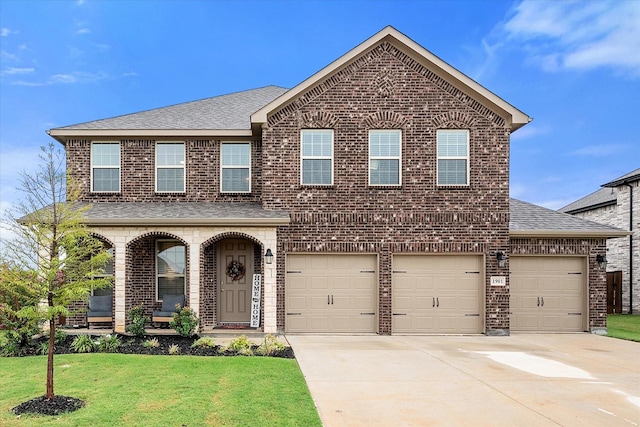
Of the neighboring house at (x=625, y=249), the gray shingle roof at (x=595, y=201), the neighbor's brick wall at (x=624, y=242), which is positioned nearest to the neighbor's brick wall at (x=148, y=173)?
the neighboring house at (x=625, y=249)

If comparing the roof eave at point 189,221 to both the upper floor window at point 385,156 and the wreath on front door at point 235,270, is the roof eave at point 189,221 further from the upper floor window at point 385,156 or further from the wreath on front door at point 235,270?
the upper floor window at point 385,156

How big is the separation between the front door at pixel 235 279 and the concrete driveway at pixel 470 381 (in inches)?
89.4

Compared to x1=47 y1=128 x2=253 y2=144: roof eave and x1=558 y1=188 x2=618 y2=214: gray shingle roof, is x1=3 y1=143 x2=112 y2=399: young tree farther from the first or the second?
x1=558 y1=188 x2=618 y2=214: gray shingle roof

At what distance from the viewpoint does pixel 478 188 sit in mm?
12539

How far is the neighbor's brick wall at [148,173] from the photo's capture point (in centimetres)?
1335

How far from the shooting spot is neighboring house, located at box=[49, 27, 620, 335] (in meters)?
12.3

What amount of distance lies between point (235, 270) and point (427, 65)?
8.05 m

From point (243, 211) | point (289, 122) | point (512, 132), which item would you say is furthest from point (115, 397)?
point (512, 132)

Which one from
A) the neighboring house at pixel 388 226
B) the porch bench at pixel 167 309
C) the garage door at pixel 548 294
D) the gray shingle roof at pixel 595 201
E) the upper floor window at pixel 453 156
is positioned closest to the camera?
the porch bench at pixel 167 309

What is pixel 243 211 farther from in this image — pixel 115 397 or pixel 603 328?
pixel 603 328

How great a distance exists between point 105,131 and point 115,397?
899cm

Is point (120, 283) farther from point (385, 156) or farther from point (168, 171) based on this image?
point (385, 156)

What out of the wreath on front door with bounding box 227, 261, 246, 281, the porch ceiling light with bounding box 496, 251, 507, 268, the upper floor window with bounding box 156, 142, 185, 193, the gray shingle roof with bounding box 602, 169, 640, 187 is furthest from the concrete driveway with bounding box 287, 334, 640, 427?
the gray shingle roof with bounding box 602, 169, 640, 187

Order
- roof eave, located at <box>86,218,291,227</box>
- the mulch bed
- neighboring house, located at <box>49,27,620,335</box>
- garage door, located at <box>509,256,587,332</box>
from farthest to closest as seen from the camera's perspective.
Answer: garage door, located at <box>509,256,587,332</box>, neighboring house, located at <box>49,27,620,335</box>, roof eave, located at <box>86,218,291,227</box>, the mulch bed
